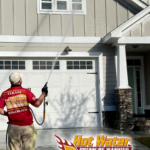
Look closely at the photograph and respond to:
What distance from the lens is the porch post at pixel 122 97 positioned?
361 inches

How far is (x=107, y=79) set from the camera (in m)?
10.2

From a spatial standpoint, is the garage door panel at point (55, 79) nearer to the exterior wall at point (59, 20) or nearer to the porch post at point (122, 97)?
the exterior wall at point (59, 20)

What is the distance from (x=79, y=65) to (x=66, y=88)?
3.06 ft

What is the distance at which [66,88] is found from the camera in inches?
398

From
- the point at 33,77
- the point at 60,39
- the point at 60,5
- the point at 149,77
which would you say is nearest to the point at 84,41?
the point at 60,39

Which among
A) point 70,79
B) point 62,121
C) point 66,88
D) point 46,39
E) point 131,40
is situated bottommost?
point 62,121

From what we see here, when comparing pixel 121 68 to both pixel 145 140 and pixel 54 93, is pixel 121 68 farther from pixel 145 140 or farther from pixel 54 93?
pixel 145 140

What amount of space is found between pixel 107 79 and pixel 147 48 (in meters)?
1.93

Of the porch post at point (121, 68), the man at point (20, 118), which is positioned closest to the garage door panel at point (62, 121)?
the porch post at point (121, 68)

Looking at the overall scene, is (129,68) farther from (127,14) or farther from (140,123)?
(140,123)

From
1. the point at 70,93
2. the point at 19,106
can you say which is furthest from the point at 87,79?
the point at 19,106

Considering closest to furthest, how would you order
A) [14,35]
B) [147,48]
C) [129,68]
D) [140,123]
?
[140,123] → [14,35] → [147,48] → [129,68]

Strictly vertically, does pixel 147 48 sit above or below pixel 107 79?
above

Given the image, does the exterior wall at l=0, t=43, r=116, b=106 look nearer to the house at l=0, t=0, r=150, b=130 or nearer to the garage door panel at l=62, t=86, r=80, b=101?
the house at l=0, t=0, r=150, b=130
